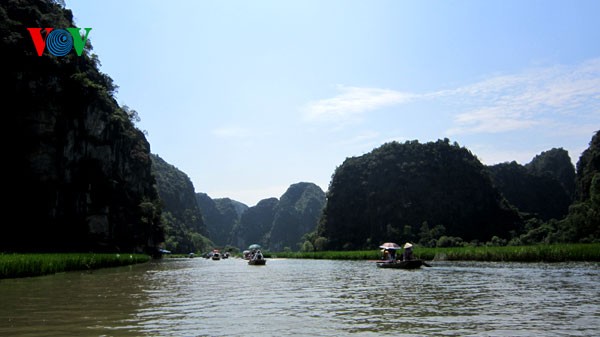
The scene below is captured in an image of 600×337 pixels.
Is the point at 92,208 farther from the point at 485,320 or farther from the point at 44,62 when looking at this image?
the point at 485,320

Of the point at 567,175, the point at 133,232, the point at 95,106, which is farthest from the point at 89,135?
the point at 567,175

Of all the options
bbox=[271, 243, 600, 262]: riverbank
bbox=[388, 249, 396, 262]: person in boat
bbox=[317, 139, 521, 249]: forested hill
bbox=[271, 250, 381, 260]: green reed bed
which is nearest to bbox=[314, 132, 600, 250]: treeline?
bbox=[317, 139, 521, 249]: forested hill

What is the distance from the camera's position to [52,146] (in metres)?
54.2

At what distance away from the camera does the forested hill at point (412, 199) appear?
112 metres

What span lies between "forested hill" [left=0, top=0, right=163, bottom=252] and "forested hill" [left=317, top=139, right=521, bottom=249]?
210ft

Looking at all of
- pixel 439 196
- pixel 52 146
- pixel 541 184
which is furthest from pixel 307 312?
pixel 541 184

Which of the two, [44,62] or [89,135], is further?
[89,135]

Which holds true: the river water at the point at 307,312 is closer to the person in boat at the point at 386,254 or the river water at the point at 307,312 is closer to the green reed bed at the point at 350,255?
the person in boat at the point at 386,254

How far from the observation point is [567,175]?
497 feet

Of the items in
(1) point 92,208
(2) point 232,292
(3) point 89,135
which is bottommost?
(2) point 232,292

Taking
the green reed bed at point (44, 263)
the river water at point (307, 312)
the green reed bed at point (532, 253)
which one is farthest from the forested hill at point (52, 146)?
the green reed bed at point (532, 253)

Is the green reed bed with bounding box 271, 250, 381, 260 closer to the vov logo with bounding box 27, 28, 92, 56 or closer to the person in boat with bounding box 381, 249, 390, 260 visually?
the person in boat with bounding box 381, 249, 390, 260

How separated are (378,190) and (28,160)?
94.2 meters

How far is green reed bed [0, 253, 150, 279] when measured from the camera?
78.1 feet
